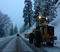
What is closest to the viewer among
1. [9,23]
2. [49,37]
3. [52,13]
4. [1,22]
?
[49,37]

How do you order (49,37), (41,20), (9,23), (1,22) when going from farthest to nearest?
(9,23) < (1,22) < (41,20) < (49,37)

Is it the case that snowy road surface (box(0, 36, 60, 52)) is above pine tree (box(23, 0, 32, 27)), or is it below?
below

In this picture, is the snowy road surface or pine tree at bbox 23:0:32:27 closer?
the snowy road surface

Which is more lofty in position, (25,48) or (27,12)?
(27,12)

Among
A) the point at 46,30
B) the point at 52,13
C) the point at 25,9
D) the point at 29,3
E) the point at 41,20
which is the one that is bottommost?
the point at 46,30

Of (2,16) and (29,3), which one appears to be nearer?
(2,16)

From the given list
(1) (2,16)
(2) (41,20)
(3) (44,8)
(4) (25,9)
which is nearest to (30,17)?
(4) (25,9)

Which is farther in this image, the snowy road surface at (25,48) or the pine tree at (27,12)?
the pine tree at (27,12)

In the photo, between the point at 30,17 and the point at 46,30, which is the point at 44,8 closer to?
the point at 46,30

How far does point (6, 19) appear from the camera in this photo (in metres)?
37.8

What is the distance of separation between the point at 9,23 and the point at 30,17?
420 inches

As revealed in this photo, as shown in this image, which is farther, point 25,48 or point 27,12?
point 27,12

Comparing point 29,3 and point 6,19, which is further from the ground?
point 29,3

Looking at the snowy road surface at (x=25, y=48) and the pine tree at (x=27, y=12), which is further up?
the pine tree at (x=27, y=12)
